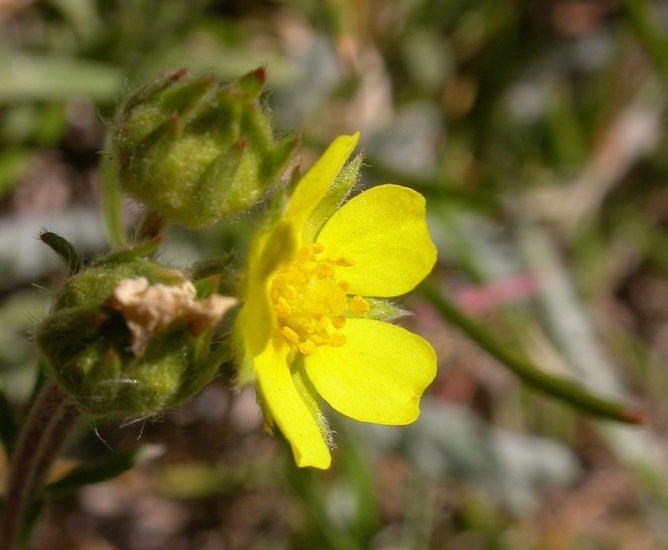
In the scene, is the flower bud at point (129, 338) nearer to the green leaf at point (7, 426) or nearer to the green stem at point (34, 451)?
the green stem at point (34, 451)

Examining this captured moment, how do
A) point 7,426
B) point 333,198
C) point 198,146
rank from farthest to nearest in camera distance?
point 7,426 → point 333,198 → point 198,146

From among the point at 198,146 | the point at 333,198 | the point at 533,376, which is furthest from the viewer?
the point at 533,376

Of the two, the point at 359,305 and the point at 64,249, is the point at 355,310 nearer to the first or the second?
the point at 359,305

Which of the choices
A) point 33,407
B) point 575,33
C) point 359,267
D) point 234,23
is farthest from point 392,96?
point 33,407

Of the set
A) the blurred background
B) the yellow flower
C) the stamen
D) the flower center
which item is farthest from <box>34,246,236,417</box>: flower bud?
the blurred background

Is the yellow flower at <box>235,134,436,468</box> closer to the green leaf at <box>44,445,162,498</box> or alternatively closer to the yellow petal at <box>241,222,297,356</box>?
the yellow petal at <box>241,222,297,356</box>

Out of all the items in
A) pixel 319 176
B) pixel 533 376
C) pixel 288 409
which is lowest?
pixel 533 376

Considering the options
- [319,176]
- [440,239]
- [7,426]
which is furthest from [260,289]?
[440,239]
